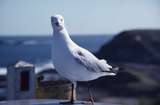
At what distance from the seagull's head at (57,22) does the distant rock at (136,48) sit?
3067 cm

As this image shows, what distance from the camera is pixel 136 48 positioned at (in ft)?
129

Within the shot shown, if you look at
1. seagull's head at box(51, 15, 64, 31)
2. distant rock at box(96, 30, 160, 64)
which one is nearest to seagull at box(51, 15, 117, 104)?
seagull's head at box(51, 15, 64, 31)

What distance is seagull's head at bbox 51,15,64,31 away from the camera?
12.0ft

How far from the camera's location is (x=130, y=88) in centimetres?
2669

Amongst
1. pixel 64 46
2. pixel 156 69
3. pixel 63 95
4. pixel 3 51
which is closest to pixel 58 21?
pixel 64 46

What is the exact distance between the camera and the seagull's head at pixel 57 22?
3666mm

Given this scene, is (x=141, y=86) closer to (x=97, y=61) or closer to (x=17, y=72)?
(x=17, y=72)

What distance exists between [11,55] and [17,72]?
35.8 meters

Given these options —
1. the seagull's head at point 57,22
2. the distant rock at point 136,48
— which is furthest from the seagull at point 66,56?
the distant rock at point 136,48

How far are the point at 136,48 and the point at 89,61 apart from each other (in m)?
35.8

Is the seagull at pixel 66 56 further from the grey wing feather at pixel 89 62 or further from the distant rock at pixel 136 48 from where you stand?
the distant rock at pixel 136 48

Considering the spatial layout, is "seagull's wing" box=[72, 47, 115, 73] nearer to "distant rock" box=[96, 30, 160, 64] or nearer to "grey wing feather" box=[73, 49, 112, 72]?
"grey wing feather" box=[73, 49, 112, 72]

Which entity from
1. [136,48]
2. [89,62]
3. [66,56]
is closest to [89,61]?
[89,62]

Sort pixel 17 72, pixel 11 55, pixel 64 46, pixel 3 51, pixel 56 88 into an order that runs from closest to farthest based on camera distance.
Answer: pixel 64 46 → pixel 56 88 → pixel 17 72 → pixel 11 55 → pixel 3 51
